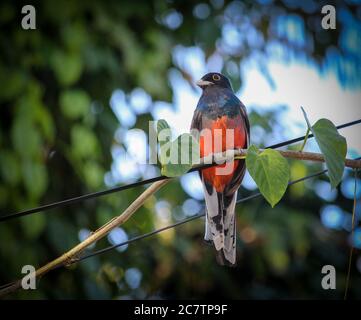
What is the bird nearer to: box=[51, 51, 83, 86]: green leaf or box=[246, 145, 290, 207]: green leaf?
box=[246, 145, 290, 207]: green leaf

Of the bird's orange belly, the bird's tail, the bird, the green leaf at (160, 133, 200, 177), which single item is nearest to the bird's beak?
the bird

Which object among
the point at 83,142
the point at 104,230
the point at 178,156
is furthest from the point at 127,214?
the point at 83,142

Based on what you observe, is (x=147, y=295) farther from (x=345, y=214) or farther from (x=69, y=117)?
(x=345, y=214)

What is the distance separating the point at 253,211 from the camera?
2947 mm

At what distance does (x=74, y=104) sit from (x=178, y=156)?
1.27 metres

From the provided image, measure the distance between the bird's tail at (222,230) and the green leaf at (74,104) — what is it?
1021 mm

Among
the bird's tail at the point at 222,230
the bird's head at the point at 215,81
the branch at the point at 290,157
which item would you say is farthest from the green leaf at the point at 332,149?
the bird's head at the point at 215,81

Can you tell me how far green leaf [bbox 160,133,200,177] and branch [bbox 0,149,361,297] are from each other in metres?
0.04

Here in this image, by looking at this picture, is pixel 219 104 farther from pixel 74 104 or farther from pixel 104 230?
pixel 74 104

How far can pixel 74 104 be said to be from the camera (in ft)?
7.88

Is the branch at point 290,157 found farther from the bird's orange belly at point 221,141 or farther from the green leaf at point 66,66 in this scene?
the green leaf at point 66,66

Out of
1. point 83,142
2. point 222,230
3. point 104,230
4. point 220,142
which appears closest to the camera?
point 104,230

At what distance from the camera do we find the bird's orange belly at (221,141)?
1597mm

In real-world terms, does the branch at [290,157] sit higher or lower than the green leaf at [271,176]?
higher
